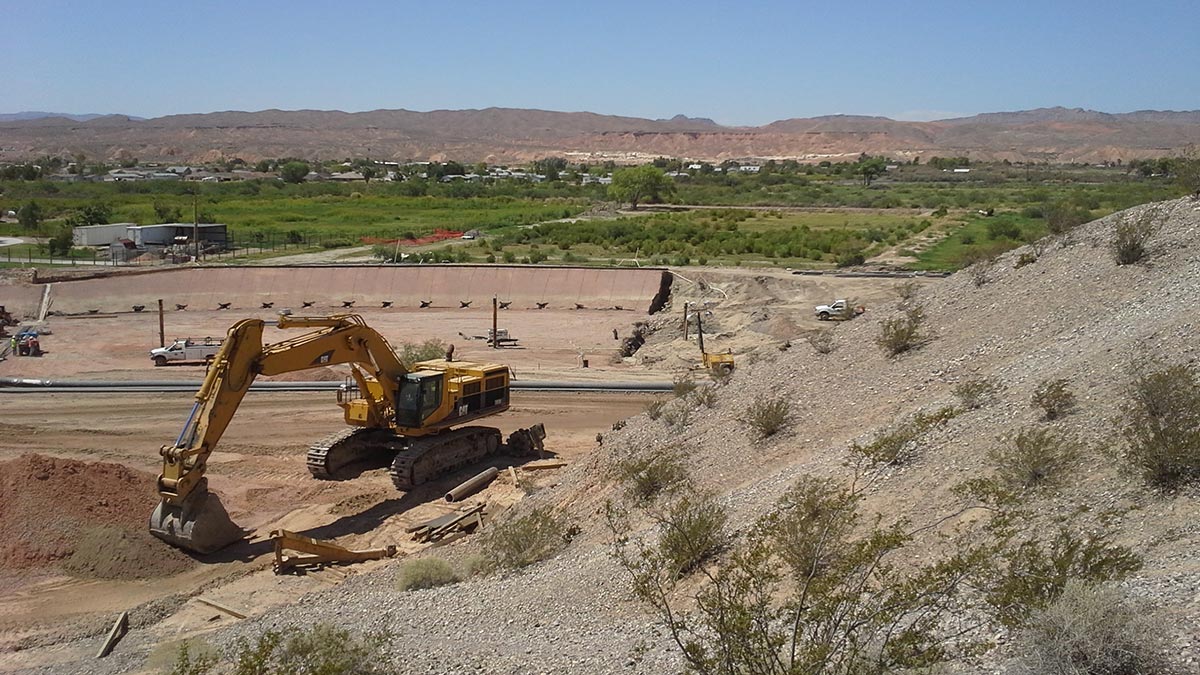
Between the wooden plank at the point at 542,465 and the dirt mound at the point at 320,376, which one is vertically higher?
the wooden plank at the point at 542,465

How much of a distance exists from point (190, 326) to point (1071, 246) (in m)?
42.9

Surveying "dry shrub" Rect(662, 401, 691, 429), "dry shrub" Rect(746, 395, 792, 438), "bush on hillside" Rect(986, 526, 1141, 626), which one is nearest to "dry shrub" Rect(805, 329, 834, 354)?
"dry shrub" Rect(746, 395, 792, 438)

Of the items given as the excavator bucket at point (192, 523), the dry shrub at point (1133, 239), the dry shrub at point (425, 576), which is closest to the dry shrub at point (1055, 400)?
the dry shrub at point (1133, 239)

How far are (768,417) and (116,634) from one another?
1116 cm

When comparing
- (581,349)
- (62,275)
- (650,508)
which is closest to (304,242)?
(62,275)

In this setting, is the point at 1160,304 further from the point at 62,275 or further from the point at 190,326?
the point at 62,275

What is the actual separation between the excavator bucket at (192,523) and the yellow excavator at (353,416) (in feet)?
0.06

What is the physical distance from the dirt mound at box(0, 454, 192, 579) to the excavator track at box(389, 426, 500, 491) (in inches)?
210

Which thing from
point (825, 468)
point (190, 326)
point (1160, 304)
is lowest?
point (190, 326)

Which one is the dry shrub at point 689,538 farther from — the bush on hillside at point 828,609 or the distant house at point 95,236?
the distant house at point 95,236

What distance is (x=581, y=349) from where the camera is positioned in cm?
4675

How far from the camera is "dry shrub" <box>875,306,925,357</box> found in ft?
65.5

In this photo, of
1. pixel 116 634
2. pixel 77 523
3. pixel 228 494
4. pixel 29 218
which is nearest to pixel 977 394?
pixel 116 634

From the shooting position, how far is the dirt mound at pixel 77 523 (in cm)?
1967
